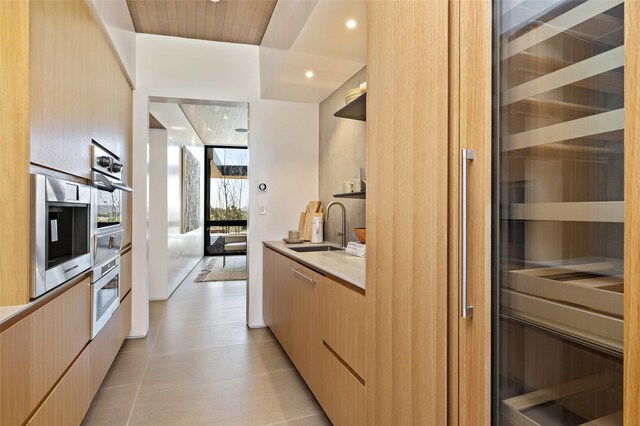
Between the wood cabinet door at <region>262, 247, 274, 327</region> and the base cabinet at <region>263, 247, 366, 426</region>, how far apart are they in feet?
1.25

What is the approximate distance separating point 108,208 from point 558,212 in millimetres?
2507

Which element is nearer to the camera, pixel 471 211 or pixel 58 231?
pixel 471 211

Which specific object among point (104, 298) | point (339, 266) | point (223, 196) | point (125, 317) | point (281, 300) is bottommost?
point (125, 317)

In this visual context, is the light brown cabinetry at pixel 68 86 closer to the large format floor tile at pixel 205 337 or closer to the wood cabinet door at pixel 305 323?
the wood cabinet door at pixel 305 323

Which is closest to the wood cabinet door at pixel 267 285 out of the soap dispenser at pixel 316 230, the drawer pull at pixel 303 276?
the soap dispenser at pixel 316 230

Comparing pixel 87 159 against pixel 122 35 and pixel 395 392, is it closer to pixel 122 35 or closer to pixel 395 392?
pixel 122 35

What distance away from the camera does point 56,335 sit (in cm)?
151

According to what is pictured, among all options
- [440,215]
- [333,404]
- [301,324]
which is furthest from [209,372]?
[440,215]

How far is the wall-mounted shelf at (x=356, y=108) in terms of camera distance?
86.4 inches

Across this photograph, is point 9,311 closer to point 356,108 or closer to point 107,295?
point 107,295

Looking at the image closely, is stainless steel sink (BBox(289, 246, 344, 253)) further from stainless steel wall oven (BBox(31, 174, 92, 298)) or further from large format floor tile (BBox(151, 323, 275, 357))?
stainless steel wall oven (BBox(31, 174, 92, 298))

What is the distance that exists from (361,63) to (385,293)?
2004 millimetres

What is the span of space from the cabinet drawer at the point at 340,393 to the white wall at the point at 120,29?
237 centimetres

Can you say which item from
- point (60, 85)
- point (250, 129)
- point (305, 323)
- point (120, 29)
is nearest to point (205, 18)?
point (120, 29)
